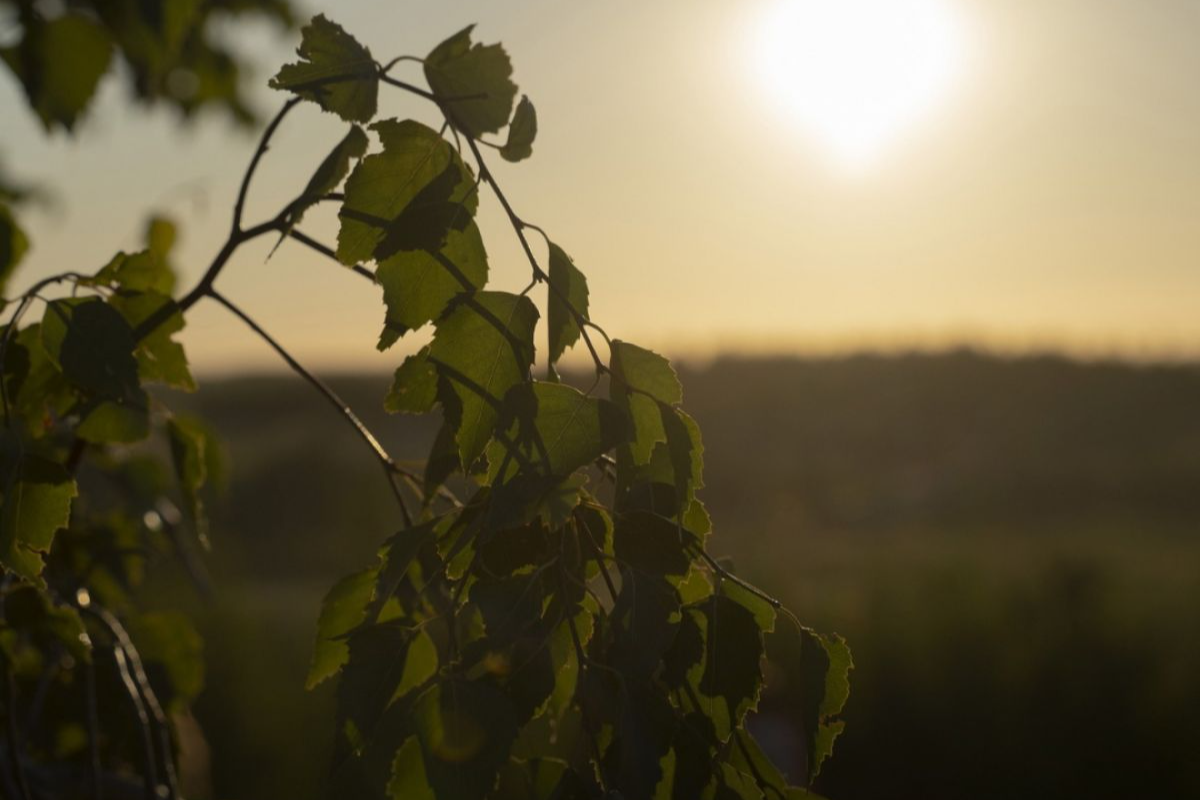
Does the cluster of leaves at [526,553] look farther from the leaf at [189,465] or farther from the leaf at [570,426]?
the leaf at [189,465]

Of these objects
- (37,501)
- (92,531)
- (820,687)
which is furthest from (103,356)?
(92,531)

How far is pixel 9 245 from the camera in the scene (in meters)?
1.26

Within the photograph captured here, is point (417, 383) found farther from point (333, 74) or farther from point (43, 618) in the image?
point (43, 618)

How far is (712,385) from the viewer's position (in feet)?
68.3

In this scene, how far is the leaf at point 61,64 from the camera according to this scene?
1808mm

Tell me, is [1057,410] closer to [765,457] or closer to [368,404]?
[765,457]

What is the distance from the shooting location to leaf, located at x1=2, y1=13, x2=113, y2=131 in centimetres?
181

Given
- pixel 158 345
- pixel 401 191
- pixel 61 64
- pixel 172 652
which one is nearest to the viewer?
pixel 401 191

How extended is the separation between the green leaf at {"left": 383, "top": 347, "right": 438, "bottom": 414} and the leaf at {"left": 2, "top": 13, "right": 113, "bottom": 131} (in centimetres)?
122

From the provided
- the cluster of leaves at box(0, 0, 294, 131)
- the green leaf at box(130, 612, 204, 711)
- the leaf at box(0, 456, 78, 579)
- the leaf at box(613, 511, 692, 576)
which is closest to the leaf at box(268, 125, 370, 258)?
the leaf at box(0, 456, 78, 579)

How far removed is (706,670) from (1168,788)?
5975mm

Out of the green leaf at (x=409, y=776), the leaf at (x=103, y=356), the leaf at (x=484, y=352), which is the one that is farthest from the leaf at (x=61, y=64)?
the green leaf at (x=409, y=776)

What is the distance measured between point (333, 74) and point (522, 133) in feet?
0.46

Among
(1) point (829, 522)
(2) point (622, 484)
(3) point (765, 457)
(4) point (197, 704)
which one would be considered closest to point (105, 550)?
(2) point (622, 484)
